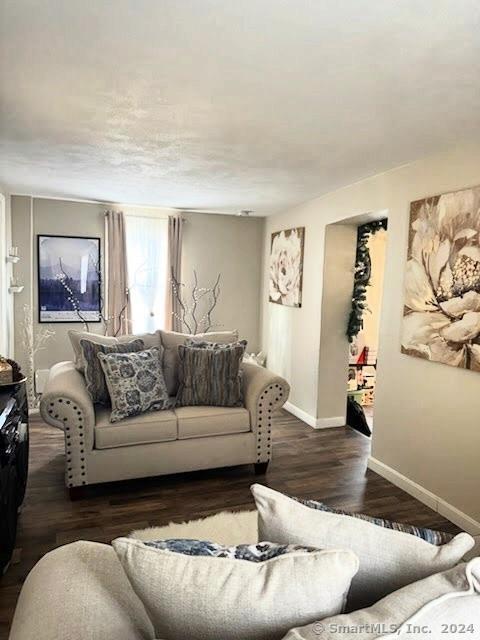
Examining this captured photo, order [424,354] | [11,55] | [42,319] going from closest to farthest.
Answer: [11,55] → [424,354] → [42,319]

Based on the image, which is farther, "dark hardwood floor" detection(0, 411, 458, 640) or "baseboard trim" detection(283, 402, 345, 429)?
"baseboard trim" detection(283, 402, 345, 429)

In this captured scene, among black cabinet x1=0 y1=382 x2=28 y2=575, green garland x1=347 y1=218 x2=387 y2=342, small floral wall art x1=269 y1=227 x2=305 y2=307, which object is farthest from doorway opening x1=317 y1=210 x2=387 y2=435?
black cabinet x1=0 y1=382 x2=28 y2=575

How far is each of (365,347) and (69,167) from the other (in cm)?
392

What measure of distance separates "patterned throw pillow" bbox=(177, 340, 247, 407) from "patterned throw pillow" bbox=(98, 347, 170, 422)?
0.19 meters

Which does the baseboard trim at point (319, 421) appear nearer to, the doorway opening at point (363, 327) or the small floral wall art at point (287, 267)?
the doorway opening at point (363, 327)

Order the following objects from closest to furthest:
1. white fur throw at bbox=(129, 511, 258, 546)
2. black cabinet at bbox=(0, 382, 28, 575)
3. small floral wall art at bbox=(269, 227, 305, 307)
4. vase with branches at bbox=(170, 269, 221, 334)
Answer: black cabinet at bbox=(0, 382, 28, 575) < white fur throw at bbox=(129, 511, 258, 546) < small floral wall art at bbox=(269, 227, 305, 307) < vase with branches at bbox=(170, 269, 221, 334)

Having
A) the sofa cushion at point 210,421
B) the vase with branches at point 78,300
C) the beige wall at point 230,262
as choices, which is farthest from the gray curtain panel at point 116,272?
the sofa cushion at point 210,421

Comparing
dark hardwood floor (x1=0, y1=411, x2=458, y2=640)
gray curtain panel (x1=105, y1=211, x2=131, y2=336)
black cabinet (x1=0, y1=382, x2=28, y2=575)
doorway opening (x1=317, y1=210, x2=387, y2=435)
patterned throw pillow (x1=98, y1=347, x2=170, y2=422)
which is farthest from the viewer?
gray curtain panel (x1=105, y1=211, x2=131, y2=336)

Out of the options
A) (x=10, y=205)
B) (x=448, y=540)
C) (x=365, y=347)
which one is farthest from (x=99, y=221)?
(x=448, y=540)

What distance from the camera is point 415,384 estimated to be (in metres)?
2.95

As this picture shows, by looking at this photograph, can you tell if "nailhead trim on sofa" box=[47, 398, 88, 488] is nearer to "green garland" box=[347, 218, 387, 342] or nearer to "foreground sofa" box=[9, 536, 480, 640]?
"foreground sofa" box=[9, 536, 480, 640]

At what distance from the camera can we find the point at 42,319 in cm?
479

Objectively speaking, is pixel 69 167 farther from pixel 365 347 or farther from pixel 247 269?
pixel 365 347

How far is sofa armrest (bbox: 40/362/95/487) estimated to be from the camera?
273 cm
